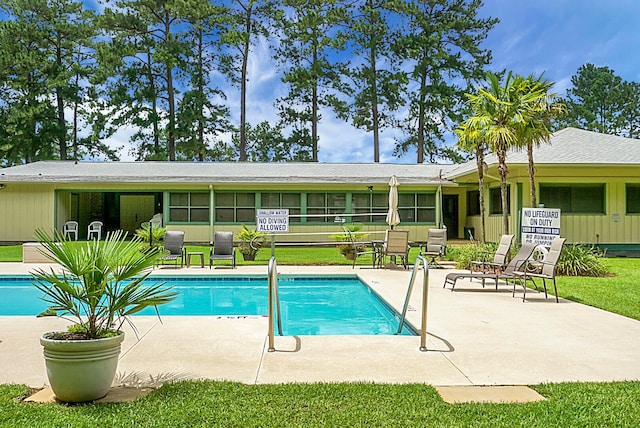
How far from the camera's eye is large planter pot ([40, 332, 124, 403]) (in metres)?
3.48

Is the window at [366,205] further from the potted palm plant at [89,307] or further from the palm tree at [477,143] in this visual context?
the potted palm plant at [89,307]

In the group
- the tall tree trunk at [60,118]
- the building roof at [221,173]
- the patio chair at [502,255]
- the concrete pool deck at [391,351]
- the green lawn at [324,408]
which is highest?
the tall tree trunk at [60,118]

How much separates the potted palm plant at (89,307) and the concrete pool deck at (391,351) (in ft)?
1.88

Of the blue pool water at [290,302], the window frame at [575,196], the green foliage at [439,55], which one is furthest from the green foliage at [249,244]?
the green foliage at [439,55]

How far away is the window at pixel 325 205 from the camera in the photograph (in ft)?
64.6

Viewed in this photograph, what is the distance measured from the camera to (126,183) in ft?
61.5

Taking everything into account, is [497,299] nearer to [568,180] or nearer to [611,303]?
[611,303]

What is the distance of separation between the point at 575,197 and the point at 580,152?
1.46m

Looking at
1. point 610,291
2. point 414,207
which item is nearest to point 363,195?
point 414,207

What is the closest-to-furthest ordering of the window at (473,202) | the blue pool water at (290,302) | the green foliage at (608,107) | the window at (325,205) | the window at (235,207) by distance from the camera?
the blue pool water at (290,302) → the window at (235,207) → the window at (325,205) → the window at (473,202) → the green foliage at (608,107)

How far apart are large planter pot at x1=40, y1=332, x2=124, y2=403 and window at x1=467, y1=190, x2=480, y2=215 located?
18.6 m

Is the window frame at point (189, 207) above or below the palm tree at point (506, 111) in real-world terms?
below

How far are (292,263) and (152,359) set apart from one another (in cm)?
867

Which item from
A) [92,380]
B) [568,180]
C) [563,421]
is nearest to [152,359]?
[92,380]
